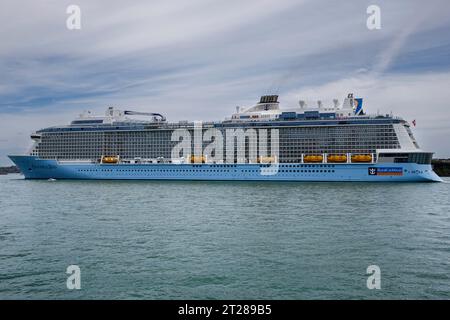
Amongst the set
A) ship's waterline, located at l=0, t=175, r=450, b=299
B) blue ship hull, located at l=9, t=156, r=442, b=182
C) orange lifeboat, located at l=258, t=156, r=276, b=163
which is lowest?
ship's waterline, located at l=0, t=175, r=450, b=299

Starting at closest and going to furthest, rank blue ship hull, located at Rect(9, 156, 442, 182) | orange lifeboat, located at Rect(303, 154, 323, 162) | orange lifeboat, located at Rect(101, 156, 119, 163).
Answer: blue ship hull, located at Rect(9, 156, 442, 182) → orange lifeboat, located at Rect(303, 154, 323, 162) → orange lifeboat, located at Rect(101, 156, 119, 163)

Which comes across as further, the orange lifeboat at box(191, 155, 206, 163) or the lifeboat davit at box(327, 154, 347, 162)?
the orange lifeboat at box(191, 155, 206, 163)

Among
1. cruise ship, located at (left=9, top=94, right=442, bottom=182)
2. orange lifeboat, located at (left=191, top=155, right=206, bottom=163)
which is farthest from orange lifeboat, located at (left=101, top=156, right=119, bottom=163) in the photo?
orange lifeboat, located at (left=191, top=155, right=206, bottom=163)

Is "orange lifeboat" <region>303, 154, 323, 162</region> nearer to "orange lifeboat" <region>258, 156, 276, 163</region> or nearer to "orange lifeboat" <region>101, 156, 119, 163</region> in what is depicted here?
"orange lifeboat" <region>258, 156, 276, 163</region>

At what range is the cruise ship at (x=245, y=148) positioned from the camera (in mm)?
59656

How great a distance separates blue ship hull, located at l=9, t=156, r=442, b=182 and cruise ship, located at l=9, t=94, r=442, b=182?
14cm

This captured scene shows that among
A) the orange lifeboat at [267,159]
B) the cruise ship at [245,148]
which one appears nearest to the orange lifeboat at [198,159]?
the cruise ship at [245,148]

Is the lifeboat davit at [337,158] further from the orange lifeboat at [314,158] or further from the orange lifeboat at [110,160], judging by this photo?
the orange lifeboat at [110,160]

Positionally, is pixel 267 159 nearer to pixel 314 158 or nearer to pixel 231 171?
pixel 231 171

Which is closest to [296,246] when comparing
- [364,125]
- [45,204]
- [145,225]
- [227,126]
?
[145,225]

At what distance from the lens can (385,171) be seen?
5716cm

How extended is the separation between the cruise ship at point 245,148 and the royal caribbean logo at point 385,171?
0.13m

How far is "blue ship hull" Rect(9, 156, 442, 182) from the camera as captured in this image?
5697 cm

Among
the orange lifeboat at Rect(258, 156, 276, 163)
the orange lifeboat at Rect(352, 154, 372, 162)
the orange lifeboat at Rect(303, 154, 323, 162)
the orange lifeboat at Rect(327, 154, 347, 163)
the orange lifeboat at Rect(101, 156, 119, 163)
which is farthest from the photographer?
the orange lifeboat at Rect(101, 156, 119, 163)
